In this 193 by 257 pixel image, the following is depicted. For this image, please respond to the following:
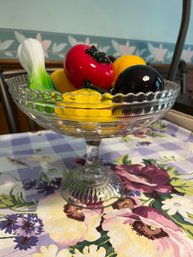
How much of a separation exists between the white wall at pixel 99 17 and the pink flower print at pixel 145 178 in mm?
1043

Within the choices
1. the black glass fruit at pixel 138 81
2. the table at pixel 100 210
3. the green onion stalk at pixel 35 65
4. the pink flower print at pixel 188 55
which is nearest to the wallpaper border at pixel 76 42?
the pink flower print at pixel 188 55

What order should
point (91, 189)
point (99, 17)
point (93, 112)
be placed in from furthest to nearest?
point (99, 17) < point (91, 189) < point (93, 112)

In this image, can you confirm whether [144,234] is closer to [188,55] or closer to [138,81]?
[138,81]

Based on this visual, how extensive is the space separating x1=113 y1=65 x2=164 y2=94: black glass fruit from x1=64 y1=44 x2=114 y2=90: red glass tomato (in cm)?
6

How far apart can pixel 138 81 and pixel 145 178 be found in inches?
8.3

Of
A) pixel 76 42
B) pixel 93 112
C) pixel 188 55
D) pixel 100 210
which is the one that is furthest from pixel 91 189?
pixel 188 55

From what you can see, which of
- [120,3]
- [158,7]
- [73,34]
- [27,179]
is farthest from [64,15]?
[27,179]

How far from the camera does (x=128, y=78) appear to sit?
0.33 m

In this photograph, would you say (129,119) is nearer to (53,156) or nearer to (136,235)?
(136,235)

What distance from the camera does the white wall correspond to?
1.21 meters

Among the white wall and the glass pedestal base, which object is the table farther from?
the white wall

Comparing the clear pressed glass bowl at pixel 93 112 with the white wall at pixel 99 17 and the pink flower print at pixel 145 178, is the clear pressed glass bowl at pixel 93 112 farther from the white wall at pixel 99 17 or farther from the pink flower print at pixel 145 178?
the white wall at pixel 99 17

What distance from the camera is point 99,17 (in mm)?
1378

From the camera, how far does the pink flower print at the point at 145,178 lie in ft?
1.40
